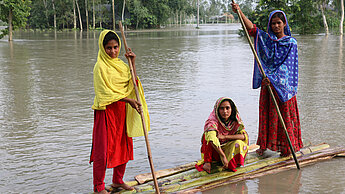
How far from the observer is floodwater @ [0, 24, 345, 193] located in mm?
3854

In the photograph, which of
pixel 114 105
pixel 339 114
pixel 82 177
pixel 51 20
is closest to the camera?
pixel 114 105

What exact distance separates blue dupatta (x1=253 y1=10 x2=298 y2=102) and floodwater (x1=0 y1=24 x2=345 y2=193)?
34.1 inches

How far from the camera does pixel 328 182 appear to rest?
371 centimetres

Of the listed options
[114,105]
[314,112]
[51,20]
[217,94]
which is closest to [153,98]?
[217,94]

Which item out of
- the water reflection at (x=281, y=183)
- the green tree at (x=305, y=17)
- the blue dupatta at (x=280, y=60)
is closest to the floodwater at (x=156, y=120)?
the water reflection at (x=281, y=183)

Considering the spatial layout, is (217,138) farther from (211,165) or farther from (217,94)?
(217,94)

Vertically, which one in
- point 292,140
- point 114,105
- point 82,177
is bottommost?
point 82,177

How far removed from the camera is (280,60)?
13.1ft

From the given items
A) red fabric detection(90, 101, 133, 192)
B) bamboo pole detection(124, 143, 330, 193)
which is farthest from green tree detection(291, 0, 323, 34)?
red fabric detection(90, 101, 133, 192)

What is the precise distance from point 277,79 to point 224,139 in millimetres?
842

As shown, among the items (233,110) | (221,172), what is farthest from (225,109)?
(221,172)

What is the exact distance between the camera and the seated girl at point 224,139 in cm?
362

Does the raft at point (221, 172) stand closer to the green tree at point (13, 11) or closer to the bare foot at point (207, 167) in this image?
the bare foot at point (207, 167)

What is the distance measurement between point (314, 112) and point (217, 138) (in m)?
3.33
